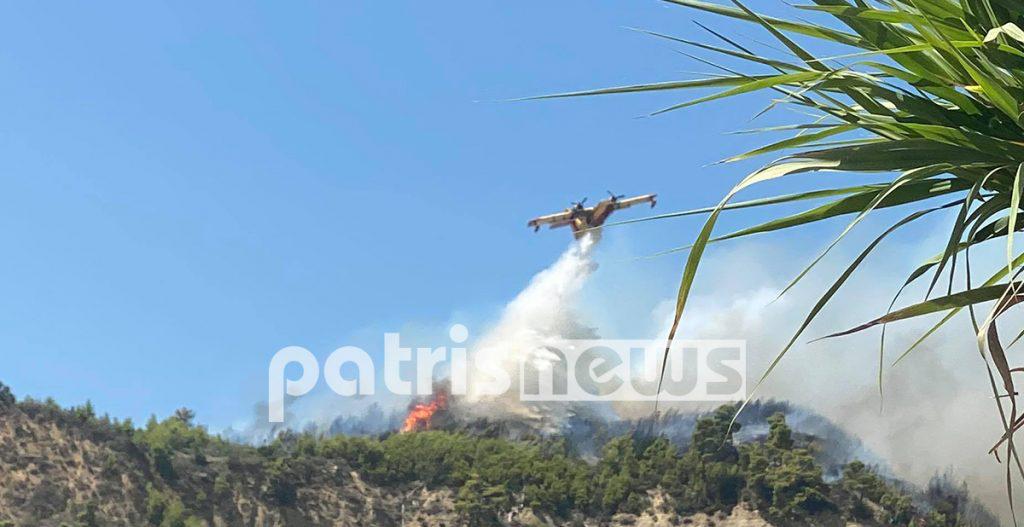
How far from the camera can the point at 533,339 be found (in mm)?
105438

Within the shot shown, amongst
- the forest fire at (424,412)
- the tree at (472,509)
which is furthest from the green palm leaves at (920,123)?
the forest fire at (424,412)

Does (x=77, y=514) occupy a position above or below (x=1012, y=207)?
above

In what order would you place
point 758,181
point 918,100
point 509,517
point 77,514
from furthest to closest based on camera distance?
point 509,517 → point 77,514 → point 918,100 → point 758,181

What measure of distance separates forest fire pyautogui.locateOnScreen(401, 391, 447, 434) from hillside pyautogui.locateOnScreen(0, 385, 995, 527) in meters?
7.39

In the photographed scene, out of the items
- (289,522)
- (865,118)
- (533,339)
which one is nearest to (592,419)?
(533,339)

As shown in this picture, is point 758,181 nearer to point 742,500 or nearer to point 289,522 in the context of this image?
point 289,522

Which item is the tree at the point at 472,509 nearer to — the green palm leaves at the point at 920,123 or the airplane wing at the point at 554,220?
the airplane wing at the point at 554,220

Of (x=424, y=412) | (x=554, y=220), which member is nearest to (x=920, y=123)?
(x=554, y=220)

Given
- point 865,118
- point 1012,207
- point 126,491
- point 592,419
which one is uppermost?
point 592,419

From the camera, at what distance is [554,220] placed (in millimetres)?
77875

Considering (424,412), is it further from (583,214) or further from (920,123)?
(920,123)

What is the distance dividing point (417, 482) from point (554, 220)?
864 inches

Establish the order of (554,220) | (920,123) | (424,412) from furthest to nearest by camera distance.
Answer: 1. (424,412)
2. (554,220)
3. (920,123)

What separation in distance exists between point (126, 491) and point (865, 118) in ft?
252
